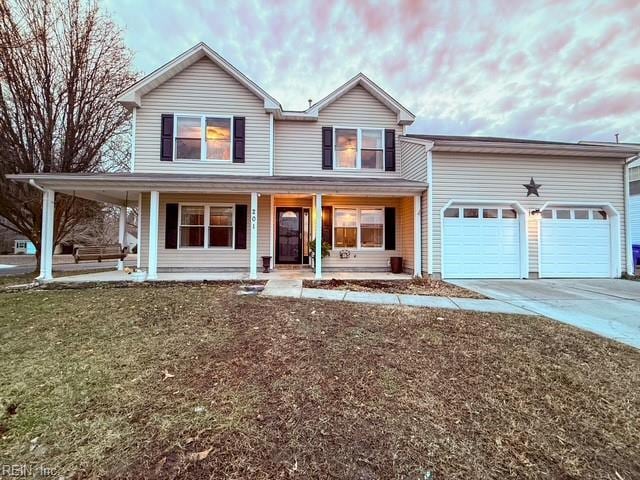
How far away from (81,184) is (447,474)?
1035cm

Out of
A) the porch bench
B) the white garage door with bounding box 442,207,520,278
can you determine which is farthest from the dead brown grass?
the porch bench

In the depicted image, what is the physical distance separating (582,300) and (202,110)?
11934 millimetres

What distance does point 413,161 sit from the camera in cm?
1046

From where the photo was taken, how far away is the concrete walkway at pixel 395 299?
6.03 meters

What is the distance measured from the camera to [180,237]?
10477mm

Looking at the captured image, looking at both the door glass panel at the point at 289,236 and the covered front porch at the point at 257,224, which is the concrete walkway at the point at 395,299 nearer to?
the covered front porch at the point at 257,224

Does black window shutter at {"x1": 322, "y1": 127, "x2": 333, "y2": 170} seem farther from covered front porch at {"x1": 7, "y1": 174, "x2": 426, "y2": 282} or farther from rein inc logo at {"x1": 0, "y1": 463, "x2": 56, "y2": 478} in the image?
rein inc logo at {"x1": 0, "y1": 463, "x2": 56, "y2": 478}

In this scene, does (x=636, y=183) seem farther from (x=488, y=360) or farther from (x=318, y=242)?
(x=488, y=360)

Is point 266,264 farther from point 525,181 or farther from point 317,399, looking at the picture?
point 525,181

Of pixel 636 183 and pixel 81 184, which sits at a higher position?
pixel 636 183

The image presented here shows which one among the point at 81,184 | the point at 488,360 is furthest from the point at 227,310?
the point at 81,184

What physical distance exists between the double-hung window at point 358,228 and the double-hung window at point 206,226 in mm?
3756

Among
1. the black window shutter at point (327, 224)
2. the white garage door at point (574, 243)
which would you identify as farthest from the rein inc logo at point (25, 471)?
the white garage door at point (574, 243)

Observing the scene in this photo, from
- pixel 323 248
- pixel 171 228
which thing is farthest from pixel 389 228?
pixel 171 228
